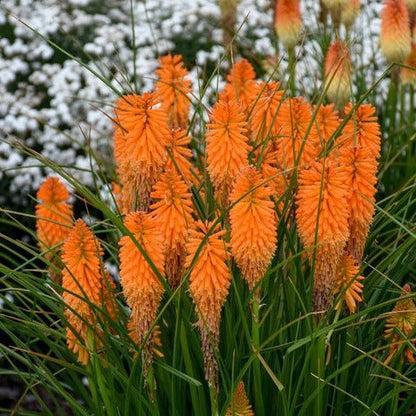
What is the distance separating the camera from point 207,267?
194 centimetres

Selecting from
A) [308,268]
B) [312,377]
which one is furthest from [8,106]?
[312,377]

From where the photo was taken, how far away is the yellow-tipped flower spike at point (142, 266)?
77.5 inches

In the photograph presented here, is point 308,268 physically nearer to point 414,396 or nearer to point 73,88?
point 414,396

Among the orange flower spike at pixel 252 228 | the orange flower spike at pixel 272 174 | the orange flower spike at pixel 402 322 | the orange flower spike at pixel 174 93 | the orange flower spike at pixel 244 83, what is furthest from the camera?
the orange flower spike at pixel 244 83

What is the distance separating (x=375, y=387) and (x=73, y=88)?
496 cm

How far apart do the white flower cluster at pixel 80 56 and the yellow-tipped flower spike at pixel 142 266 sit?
3972mm

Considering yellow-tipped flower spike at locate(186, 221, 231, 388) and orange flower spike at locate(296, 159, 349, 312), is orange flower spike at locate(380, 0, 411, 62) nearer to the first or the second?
orange flower spike at locate(296, 159, 349, 312)

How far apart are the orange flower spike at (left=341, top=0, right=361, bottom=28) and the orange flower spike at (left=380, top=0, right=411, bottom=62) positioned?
0.21 meters

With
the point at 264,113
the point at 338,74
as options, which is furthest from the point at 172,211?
the point at 338,74

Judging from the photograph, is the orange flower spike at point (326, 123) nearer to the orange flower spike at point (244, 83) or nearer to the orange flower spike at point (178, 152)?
the orange flower spike at point (244, 83)

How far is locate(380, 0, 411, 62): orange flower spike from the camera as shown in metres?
3.25

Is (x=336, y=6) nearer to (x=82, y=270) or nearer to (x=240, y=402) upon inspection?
(x=82, y=270)

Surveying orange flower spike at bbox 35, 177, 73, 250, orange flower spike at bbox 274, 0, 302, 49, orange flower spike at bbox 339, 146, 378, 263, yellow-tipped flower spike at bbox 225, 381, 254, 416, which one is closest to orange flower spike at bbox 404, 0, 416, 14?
orange flower spike at bbox 274, 0, 302, 49

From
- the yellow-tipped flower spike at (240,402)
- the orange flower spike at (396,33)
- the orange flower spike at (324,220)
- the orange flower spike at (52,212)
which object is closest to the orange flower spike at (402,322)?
the orange flower spike at (324,220)
